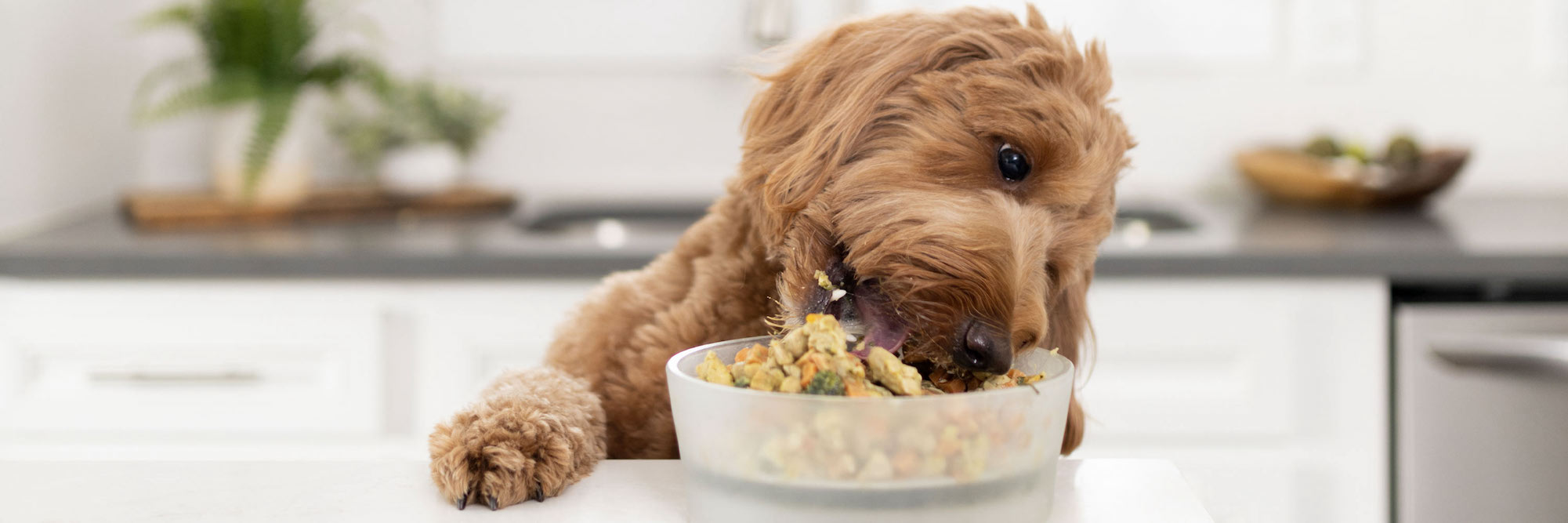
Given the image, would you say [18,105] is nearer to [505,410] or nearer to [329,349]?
[329,349]

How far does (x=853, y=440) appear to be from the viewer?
48 centimetres

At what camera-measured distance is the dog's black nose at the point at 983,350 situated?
0.63m

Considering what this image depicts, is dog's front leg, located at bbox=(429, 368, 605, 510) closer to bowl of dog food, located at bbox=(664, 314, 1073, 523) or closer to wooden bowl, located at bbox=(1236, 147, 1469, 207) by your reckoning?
bowl of dog food, located at bbox=(664, 314, 1073, 523)

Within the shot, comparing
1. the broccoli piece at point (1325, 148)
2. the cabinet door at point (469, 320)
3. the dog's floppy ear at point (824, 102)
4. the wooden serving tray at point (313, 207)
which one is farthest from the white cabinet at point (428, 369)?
the dog's floppy ear at point (824, 102)

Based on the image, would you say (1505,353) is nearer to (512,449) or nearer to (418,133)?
(512,449)

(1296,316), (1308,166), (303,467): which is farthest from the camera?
(1308,166)

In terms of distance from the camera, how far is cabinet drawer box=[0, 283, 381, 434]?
1693mm

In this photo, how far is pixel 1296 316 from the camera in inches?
66.5

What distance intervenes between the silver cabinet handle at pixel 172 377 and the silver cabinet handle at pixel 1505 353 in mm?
1809

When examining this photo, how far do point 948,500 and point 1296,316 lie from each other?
1.39 meters

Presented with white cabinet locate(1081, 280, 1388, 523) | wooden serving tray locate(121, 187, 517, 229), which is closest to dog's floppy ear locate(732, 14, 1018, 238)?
white cabinet locate(1081, 280, 1388, 523)

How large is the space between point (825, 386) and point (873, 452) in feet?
0.13

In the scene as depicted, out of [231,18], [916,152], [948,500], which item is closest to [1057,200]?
[916,152]

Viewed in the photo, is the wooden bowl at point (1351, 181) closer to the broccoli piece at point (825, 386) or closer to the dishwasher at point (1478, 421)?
the dishwasher at point (1478, 421)
